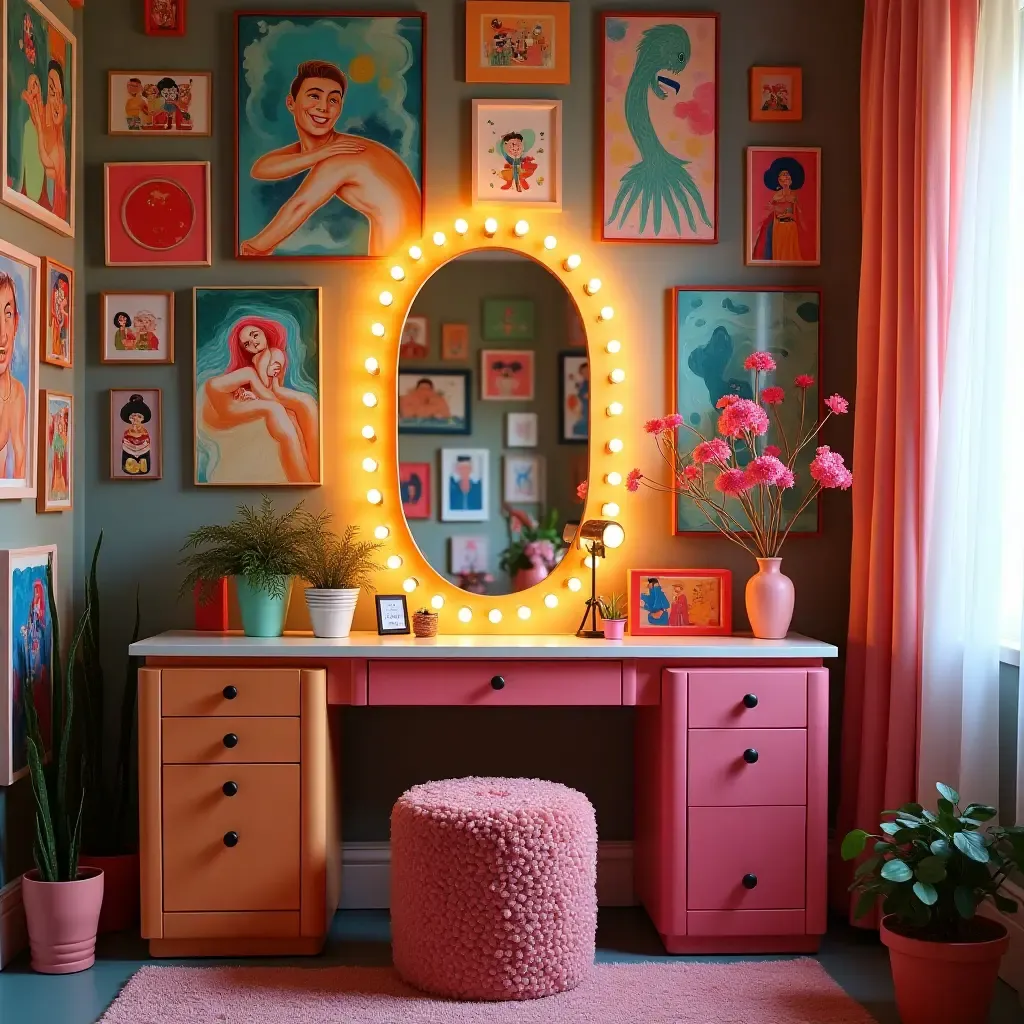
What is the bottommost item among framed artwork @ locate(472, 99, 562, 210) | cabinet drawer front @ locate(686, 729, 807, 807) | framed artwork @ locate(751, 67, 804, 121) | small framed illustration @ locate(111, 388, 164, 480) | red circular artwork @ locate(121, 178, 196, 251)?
cabinet drawer front @ locate(686, 729, 807, 807)

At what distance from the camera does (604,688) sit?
10.1 feet

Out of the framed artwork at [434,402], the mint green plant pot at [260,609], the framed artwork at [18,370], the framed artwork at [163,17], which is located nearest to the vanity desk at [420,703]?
the mint green plant pot at [260,609]

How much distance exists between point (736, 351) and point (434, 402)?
912 millimetres

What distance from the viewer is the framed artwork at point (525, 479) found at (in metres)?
3.42

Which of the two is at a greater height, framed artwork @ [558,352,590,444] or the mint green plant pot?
framed artwork @ [558,352,590,444]

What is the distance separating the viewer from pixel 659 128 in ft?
11.5

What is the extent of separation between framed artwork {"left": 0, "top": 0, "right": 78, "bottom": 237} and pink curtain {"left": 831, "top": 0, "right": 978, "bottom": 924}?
227cm

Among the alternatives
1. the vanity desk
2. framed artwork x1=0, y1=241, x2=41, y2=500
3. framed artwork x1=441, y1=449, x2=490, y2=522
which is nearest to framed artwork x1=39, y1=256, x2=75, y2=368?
framed artwork x1=0, y1=241, x2=41, y2=500

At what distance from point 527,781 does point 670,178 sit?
1804mm

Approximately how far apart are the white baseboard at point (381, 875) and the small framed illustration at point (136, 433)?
1272 millimetres

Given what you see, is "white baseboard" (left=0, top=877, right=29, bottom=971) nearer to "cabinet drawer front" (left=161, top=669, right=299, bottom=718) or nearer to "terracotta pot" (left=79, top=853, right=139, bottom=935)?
"terracotta pot" (left=79, top=853, right=139, bottom=935)

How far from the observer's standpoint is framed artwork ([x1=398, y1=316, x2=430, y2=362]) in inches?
136

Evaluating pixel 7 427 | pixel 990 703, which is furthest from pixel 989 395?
pixel 7 427

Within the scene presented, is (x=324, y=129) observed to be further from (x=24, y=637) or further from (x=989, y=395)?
(x=989, y=395)
